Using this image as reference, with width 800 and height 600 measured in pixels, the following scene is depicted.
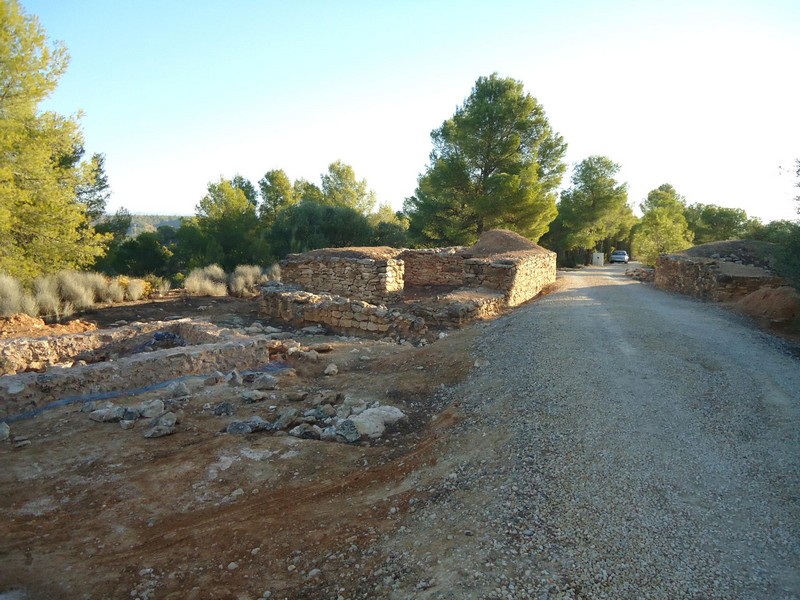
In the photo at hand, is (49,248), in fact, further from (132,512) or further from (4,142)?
(132,512)

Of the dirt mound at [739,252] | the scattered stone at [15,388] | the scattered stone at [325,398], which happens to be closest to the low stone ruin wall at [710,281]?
the dirt mound at [739,252]

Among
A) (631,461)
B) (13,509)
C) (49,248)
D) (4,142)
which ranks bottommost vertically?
(13,509)

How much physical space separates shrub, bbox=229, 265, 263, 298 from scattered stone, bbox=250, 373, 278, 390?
11753mm

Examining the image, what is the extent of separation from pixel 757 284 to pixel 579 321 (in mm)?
7481

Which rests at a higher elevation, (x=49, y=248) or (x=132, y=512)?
(x=49, y=248)

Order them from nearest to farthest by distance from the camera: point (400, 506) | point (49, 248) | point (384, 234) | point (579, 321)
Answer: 1. point (400, 506)
2. point (579, 321)
3. point (49, 248)
4. point (384, 234)

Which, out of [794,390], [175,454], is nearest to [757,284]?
[794,390]

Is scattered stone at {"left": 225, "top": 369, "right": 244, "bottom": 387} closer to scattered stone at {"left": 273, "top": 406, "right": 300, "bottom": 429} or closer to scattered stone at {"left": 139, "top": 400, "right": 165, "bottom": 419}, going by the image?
scattered stone at {"left": 139, "top": 400, "right": 165, "bottom": 419}

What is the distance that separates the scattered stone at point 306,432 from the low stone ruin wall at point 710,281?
42.5 ft

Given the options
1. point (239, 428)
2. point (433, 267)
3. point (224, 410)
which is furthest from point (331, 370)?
point (433, 267)

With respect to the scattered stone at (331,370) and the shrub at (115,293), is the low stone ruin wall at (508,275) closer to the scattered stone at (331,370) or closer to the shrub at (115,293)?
the scattered stone at (331,370)

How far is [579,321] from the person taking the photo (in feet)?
31.3

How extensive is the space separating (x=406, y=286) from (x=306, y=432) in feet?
46.1

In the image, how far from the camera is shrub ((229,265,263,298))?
60.6 feet
